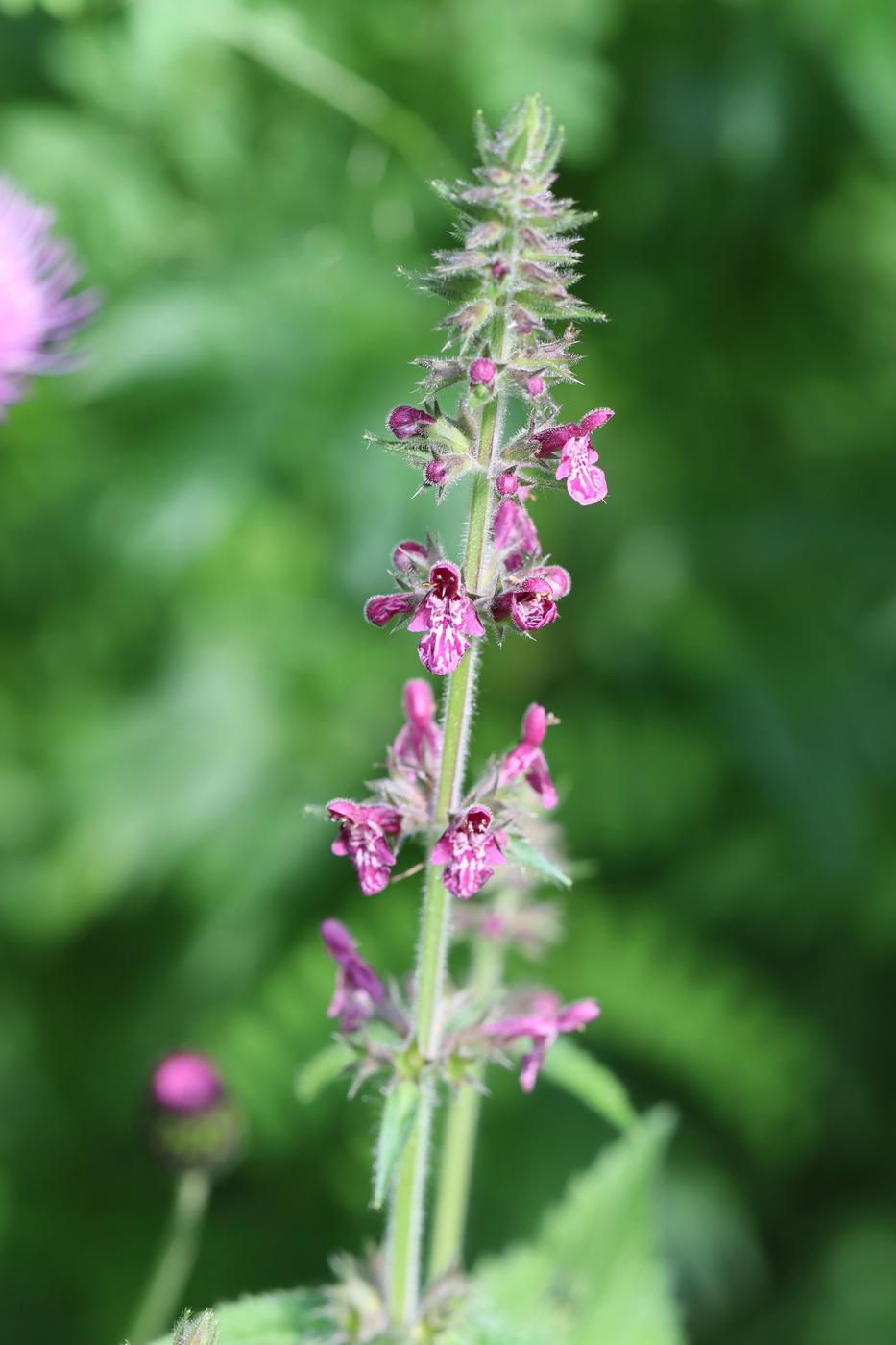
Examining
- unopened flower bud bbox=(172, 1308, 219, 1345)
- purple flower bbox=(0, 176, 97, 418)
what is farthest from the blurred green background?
unopened flower bud bbox=(172, 1308, 219, 1345)

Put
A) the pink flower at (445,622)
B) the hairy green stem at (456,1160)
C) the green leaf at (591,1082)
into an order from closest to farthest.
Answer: the pink flower at (445,622) → the green leaf at (591,1082) → the hairy green stem at (456,1160)

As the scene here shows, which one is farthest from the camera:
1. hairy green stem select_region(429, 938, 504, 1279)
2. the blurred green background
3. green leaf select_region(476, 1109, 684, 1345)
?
the blurred green background

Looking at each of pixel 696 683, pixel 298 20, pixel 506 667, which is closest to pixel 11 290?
pixel 298 20

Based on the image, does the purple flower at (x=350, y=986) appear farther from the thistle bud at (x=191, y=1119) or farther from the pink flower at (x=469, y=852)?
the thistle bud at (x=191, y=1119)

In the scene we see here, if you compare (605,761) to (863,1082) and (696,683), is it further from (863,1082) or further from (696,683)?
(863,1082)

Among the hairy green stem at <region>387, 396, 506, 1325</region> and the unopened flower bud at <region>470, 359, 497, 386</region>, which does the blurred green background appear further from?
the unopened flower bud at <region>470, 359, 497, 386</region>

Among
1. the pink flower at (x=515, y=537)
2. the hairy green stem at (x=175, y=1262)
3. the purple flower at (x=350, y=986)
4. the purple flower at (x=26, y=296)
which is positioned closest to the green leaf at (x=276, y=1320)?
the purple flower at (x=350, y=986)

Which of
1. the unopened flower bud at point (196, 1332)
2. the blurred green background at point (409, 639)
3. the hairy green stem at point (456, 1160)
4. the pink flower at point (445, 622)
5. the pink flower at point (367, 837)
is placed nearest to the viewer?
the unopened flower bud at point (196, 1332)
